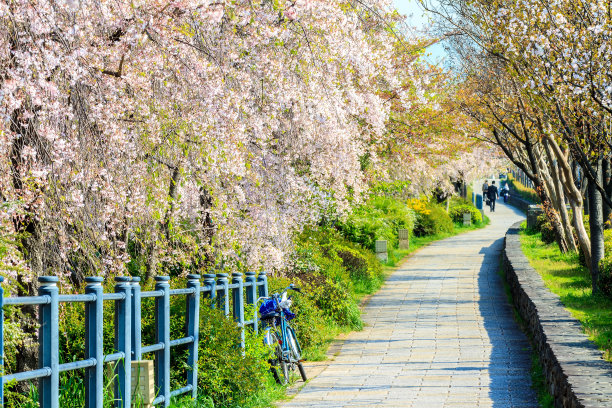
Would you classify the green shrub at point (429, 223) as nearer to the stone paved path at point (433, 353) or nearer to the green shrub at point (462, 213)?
the green shrub at point (462, 213)

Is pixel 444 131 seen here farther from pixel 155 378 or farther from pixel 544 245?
pixel 155 378

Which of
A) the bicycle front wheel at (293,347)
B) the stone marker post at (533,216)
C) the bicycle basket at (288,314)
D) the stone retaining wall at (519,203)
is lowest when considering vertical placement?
the bicycle front wheel at (293,347)

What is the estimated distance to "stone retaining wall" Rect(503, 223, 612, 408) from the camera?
20.3ft

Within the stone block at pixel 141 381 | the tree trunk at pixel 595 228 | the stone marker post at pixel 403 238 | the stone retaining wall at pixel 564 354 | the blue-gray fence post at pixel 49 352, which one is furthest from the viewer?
the stone marker post at pixel 403 238

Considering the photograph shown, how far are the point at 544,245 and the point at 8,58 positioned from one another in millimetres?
22526

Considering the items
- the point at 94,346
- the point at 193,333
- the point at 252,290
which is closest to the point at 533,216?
the point at 252,290

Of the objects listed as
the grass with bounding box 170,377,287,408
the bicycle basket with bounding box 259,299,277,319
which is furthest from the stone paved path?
the bicycle basket with bounding box 259,299,277,319

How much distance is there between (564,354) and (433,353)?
354 centimetres

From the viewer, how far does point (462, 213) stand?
43.2 meters

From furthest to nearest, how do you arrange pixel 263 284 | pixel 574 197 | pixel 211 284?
pixel 574 197 → pixel 263 284 → pixel 211 284

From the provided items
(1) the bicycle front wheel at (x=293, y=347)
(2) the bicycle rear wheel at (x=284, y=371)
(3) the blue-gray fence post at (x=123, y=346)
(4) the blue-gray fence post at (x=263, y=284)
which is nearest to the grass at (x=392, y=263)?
(4) the blue-gray fence post at (x=263, y=284)

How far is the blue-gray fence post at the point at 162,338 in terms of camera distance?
6884 mm

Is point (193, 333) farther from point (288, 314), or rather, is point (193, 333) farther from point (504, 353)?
point (504, 353)

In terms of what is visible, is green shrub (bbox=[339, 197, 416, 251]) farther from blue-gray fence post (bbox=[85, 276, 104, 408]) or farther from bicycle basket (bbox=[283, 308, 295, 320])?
blue-gray fence post (bbox=[85, 276, 104, 408])
